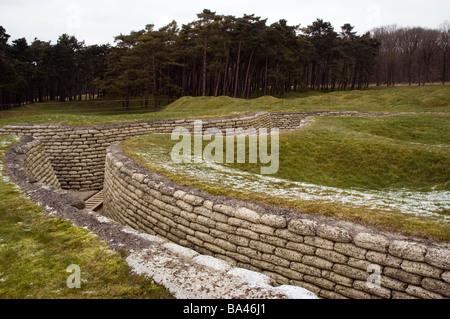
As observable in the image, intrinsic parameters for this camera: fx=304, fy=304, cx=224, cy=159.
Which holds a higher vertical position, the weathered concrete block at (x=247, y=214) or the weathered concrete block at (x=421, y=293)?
the weathered concrete block at (x=247, y=214)

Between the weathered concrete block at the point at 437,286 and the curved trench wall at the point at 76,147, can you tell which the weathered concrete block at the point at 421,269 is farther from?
the curved trench wall at the point at 76,147

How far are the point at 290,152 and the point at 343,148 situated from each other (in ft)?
6.46

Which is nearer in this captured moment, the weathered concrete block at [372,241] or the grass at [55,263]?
the grass at [55,263]

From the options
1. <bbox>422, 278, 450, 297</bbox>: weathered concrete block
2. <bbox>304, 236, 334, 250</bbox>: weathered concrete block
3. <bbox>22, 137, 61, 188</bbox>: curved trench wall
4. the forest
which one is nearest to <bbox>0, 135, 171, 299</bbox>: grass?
<bbox>304, 236, 334, 250</bbox>: weathered concrete block

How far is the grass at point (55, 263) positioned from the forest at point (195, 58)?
99.9ft

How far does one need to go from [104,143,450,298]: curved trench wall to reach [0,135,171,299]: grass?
1.89 m

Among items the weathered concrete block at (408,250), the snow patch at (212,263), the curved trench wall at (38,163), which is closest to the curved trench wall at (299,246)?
the weathered concrete block at (408,250)

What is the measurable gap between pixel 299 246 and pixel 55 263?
132 inches

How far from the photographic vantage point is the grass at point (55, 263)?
11.0 ft

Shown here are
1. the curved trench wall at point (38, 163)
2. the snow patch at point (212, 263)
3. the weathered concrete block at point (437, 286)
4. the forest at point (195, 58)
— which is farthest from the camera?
the forest at point (195, 58)

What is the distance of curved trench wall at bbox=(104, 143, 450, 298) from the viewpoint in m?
3.70

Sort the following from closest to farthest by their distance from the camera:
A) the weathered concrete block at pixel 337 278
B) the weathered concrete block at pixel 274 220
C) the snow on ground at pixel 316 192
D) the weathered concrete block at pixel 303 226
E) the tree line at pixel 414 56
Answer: the weathered concrete block at pixel 337 278 < the weathered concrete block at pixel 303 226 < the weathered concrete block at pixel 274 220 < the snow on ground at pixel 316 192 < the tree line at pixel 414 56

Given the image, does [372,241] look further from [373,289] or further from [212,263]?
[212,263]

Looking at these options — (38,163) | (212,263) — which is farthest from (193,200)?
(38,163)
